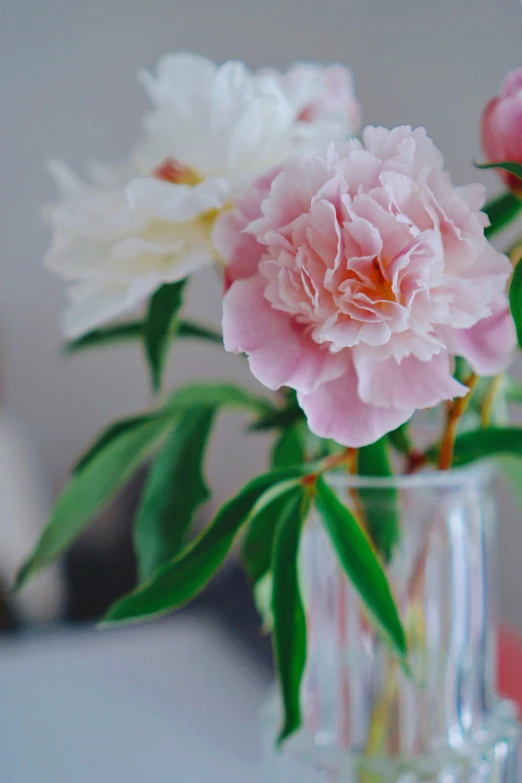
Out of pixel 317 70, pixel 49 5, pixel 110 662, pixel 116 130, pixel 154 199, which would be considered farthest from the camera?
pixel 116 130

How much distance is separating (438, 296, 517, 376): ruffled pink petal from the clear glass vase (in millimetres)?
123

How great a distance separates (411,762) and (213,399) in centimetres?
25

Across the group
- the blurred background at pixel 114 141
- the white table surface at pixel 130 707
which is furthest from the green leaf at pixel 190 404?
the blurred background at pixel 114 141

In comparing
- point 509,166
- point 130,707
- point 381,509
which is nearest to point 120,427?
point 381,509

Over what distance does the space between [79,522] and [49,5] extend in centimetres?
107

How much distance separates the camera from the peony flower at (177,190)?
1.25 ft

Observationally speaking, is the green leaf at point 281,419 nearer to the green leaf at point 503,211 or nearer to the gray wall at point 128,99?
the green leaf at point 503,211

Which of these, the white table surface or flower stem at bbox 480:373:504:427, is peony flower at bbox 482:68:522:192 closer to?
flower stem at bbox 480:373:504:427

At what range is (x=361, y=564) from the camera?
38 centimetres

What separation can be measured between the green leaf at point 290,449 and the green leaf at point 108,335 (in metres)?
0.14

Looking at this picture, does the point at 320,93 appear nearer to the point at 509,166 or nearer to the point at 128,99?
the point at 509,166

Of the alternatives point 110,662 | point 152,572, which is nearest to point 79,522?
point 152,572

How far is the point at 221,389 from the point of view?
0.55 m

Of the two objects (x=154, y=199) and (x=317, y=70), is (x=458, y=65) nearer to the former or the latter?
(x=317, y=70)
